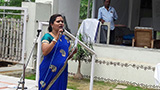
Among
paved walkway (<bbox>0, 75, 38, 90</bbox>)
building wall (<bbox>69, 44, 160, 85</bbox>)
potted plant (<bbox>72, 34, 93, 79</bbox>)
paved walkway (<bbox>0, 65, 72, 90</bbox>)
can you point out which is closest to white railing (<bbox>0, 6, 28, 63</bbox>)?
paved walkway (<bbox>0, 65, 72, 90</bbox>)

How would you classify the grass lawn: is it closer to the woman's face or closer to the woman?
the woman

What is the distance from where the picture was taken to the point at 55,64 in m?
3.76

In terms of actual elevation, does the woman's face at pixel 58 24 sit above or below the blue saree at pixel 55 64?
above

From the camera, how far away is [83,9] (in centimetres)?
2627

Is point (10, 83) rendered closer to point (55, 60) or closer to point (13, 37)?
point (13, 37)

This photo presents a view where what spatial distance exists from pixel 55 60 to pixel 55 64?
0.05 m

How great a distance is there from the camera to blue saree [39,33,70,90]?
12.3ft

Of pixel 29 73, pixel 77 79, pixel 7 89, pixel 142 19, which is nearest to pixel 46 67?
pixel 7 89

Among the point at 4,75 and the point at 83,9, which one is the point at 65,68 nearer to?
the point at 4,75

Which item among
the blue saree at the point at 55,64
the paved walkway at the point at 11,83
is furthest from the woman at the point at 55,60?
the paved walkway at the point at 11,83

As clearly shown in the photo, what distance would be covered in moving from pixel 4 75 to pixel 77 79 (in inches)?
75.2

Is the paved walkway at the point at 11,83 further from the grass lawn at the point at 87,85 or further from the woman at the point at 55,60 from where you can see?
the woman at the point at 55,60

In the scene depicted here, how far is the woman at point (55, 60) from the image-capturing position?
12.2ft

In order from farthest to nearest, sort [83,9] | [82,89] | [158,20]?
1. [83,9]
2. [158,20]
3. [82,89]
